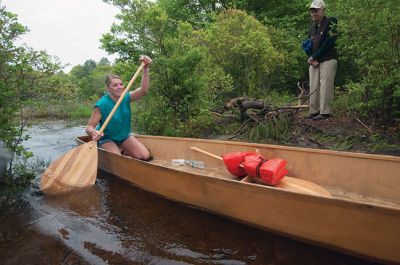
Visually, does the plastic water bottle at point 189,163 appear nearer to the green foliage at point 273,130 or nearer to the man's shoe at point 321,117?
the green foliage at point 273,130

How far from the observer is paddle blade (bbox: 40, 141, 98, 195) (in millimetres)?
4914

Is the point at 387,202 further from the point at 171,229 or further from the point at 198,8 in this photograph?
the point at 198,8

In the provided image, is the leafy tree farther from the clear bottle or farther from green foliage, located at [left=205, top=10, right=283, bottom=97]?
green foliage, located at [left=205, top=10, right=283, bottom=97]

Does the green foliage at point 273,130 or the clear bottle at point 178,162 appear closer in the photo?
the clear bottle at point 178,162

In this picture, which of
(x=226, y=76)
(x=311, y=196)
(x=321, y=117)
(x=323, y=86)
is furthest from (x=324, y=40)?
(x=311, y=196)

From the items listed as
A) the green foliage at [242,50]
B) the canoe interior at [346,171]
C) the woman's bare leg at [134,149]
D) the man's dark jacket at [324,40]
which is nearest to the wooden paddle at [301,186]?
the canoe interior at [346,171]

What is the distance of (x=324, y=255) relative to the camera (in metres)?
3.14

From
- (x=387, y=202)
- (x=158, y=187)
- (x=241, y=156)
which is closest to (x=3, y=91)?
(x=158, y=187)

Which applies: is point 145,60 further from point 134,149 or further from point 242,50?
point 242,50

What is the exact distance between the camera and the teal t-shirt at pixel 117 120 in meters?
5.52

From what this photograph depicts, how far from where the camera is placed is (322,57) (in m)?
6.10

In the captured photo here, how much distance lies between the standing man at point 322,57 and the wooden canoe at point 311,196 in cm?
224

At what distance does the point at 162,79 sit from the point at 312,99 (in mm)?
2967

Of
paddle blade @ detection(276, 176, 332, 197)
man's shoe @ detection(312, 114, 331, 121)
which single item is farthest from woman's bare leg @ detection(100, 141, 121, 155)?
man's shoe @ detection(312, 114, 331, 121)
